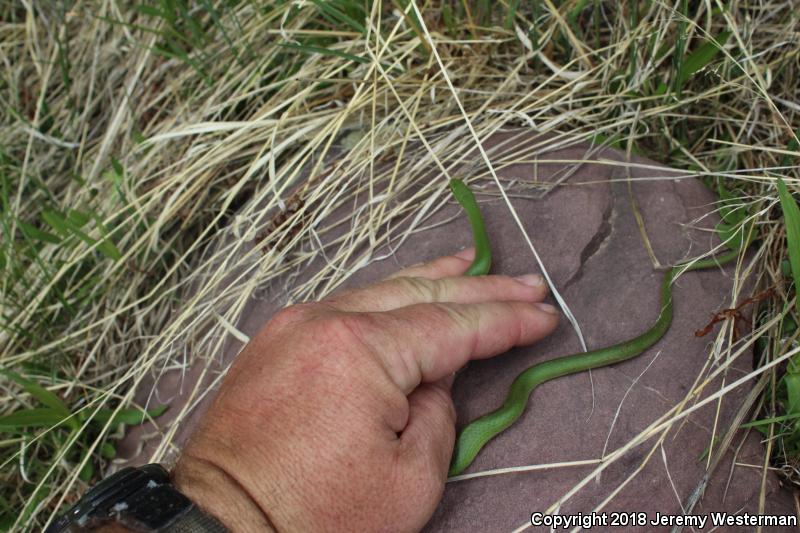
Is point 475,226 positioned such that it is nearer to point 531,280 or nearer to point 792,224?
point 531,280

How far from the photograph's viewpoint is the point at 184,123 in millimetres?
2727

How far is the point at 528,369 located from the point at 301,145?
4.04 feet

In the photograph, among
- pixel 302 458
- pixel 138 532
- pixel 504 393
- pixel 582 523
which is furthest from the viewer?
pixel 504 393

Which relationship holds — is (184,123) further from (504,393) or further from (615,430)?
(615,430)

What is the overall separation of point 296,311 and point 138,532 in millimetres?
558

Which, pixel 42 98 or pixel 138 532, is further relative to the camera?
pixel 42 98

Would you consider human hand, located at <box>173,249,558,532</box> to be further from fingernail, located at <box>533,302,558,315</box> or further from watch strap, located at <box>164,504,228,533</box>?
fingernail, located at <box>533,302,558,315</box>

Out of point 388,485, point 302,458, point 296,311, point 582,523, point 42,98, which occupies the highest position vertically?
point 42,98

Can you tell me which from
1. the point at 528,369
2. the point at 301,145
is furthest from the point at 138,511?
the point at 301,145

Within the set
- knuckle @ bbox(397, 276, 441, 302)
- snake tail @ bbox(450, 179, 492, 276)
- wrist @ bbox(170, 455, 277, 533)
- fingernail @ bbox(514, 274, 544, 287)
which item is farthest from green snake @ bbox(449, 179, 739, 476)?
wrist @ bbox(170, 455, 277, 533)

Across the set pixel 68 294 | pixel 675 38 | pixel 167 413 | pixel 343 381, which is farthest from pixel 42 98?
pixel 675 38

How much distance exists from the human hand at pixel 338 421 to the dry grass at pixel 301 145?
0.62 m

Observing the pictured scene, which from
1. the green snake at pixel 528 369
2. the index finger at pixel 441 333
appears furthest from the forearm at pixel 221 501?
the green snake at pixel 528 369

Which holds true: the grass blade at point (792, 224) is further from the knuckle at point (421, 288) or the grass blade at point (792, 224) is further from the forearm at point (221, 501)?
the forearm at point (221, 501)
